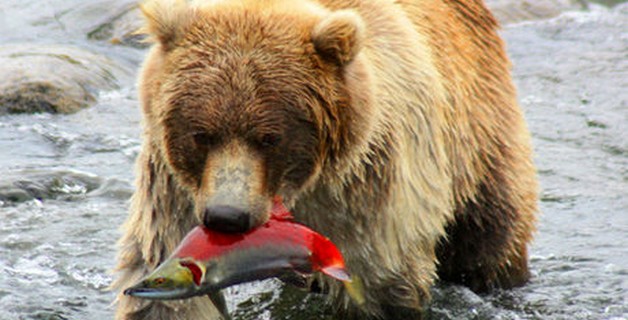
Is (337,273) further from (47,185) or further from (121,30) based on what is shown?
(121,30)

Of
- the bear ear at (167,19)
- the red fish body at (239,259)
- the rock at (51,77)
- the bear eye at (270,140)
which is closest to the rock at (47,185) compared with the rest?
the rock at (51,77)

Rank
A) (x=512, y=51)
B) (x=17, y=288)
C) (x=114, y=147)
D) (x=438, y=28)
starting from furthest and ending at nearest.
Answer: (x=512, y=51)
(x=114, y=147)
(x=17, y=288)
(x=438, y=28)

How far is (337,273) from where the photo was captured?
14.2 feet

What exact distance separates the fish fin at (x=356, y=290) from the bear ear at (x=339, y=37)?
0.89 m

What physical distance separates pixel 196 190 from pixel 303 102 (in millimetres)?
522

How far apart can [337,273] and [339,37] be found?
0.88 m

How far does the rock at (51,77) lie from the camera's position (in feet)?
30.3

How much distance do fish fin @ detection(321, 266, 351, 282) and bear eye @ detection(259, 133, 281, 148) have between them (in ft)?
1.64

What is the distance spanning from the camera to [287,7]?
4668mm

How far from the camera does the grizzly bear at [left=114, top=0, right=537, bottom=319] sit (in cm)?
430

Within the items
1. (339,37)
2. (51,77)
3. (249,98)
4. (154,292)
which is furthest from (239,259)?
(51,77)

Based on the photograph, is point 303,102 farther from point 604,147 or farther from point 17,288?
point 604,147

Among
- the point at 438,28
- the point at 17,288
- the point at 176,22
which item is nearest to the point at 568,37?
the point at 438,28

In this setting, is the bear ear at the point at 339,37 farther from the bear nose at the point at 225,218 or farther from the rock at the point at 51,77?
the rock at the point at 51,77
